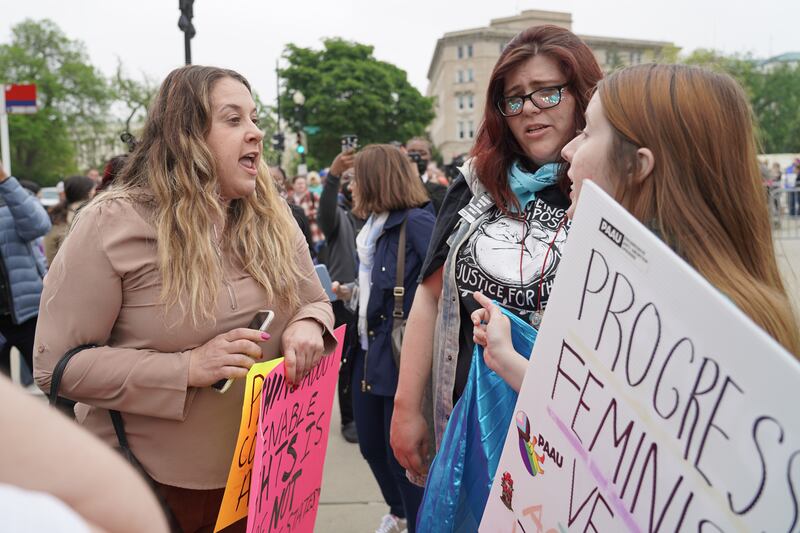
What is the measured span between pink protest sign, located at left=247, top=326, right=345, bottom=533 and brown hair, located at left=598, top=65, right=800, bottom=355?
112 cm

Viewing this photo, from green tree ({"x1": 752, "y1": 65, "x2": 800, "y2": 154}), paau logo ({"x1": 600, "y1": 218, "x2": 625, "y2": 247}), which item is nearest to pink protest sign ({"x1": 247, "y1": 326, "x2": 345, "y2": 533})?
paau logo ({"x1": 600, "y1": 218, "x2": 625, "y2": 247})

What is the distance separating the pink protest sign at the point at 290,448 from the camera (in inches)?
70.1

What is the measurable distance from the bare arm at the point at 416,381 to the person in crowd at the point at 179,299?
1.02 ft

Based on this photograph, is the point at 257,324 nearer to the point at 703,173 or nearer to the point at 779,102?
the point at 703,173

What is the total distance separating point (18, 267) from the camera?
15.4ft

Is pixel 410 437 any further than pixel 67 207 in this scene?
No

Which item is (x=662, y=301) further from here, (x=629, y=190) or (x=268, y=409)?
(x=268, y=409)

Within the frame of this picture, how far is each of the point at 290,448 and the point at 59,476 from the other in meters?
1.45

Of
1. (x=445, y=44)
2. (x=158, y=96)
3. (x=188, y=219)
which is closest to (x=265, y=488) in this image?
(x=188, y=219)

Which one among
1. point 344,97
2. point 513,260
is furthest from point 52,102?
point 513,260

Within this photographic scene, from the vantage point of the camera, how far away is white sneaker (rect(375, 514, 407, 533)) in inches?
141

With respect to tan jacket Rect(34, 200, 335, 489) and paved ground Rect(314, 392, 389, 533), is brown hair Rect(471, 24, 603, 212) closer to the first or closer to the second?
tan jacket Rect(34, 200, 335, 489)

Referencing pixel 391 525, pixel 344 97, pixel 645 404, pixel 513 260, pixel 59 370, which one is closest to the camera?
pixel 645 404

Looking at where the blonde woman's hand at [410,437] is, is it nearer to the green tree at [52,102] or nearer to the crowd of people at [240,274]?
the crowd of people at [240,274]
